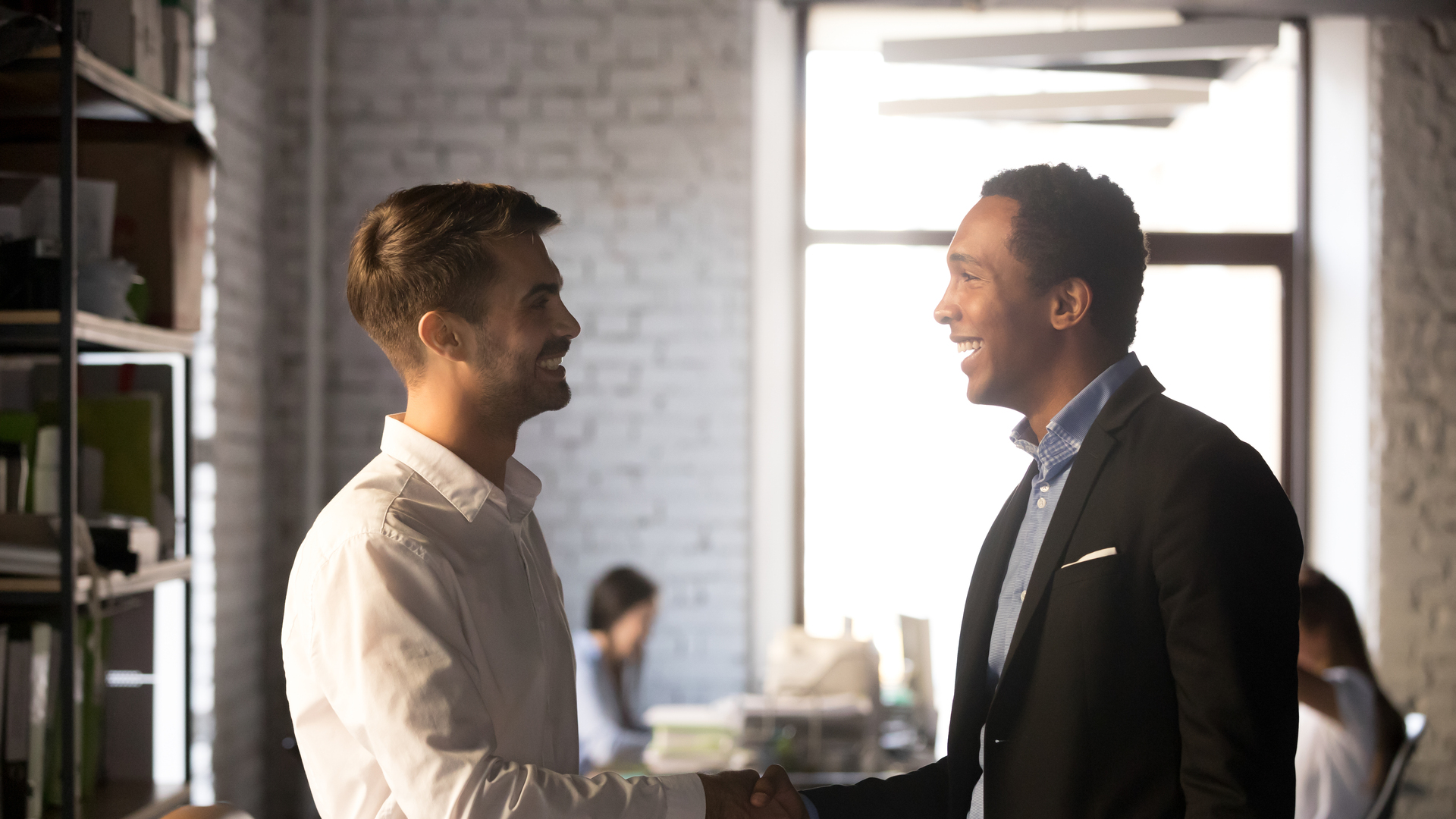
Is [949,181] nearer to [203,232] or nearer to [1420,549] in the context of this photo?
[1420,549]

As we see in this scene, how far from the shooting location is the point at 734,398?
4406mm

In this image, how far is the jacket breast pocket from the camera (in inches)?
52.1

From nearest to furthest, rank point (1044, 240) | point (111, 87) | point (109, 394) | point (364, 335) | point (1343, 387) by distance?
point (1044, 240), point (111, 87), point (109, 394), point (364, 335), point (1343, 387)

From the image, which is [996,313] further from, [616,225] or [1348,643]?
[616,225]

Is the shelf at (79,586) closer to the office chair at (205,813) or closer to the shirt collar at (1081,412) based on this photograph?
the office chair at (205,813)

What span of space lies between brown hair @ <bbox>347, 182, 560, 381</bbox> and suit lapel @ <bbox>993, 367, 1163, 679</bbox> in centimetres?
77

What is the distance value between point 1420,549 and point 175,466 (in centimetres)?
444

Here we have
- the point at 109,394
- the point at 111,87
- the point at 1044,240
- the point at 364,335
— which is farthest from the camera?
the point at 364,335

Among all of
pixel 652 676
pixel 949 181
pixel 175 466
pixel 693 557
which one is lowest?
pixel 652 676

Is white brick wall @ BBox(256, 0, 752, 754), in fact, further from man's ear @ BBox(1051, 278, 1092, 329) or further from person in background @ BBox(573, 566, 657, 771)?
man's ear @ BBox(1051, 278, 1092, 329)

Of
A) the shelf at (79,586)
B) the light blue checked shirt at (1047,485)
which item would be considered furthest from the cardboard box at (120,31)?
the light blue checked shirt at (1047,485)

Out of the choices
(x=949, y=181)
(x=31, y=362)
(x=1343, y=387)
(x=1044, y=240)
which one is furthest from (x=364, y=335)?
(x=1343, y=387)

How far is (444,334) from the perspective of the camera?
1436mm

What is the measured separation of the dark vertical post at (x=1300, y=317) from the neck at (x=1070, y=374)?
A: 376 cm
